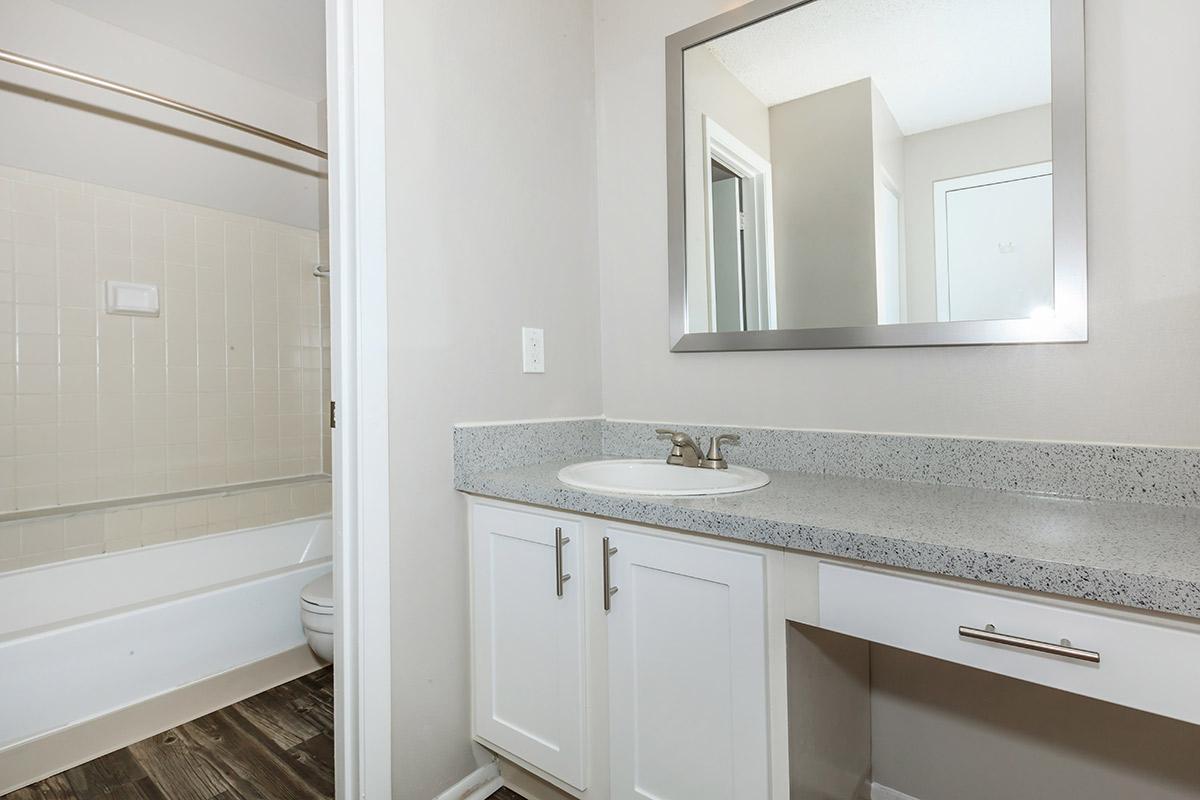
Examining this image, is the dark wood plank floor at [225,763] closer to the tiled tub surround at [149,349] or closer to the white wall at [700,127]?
the tiled tub surround at [149,349]

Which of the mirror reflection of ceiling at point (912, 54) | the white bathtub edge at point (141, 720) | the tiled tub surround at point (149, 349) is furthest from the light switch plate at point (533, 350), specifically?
the tiled tub surround at point (149, 349)

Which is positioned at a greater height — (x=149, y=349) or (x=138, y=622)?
(x=149, y=349)

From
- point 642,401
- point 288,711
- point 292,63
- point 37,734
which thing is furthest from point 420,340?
point 292,63

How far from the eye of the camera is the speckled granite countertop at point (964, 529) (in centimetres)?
65

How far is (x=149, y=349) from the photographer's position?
2.24 m

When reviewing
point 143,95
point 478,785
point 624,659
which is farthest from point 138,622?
point 143,95

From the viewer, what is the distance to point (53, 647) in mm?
1601

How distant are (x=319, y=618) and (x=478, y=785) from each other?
795 millimetres

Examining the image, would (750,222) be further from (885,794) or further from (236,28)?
(236,28)

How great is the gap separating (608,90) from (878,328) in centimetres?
110

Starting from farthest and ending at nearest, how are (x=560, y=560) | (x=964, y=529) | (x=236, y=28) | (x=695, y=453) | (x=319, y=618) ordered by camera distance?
(x=236, y=28)
(x=319, y=618)
(x=695, y=453)
(x=560, y=560)
(x=964, y=529)

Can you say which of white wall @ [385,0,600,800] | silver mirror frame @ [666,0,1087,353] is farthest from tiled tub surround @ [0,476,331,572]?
silver mirror frame @ [666,0,1087,353]

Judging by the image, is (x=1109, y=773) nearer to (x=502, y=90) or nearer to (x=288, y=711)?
(x=502, y=90)

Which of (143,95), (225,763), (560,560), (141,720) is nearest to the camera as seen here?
(560,560)
